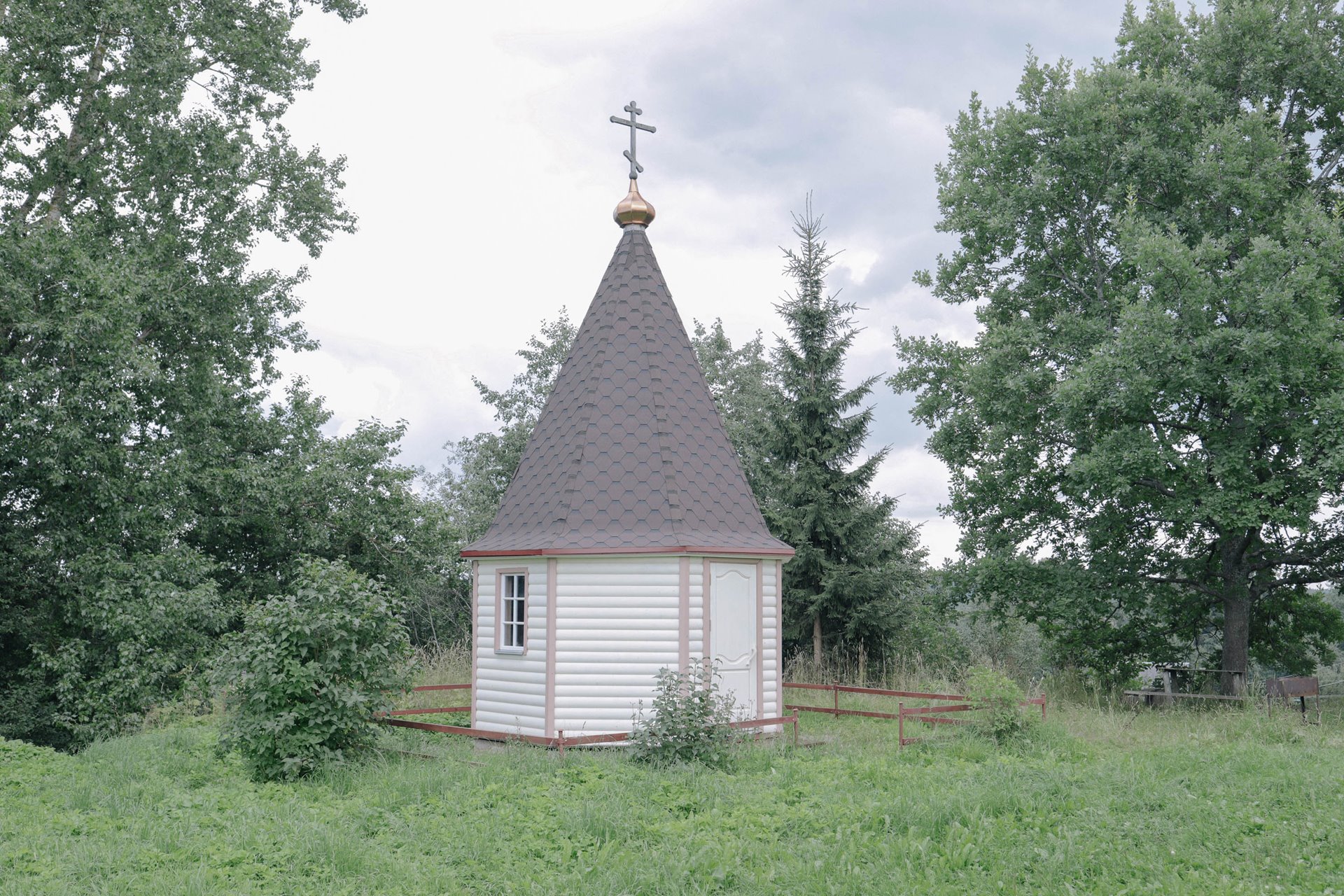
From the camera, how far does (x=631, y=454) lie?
44.9ft

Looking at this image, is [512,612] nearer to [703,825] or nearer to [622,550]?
[622,550]

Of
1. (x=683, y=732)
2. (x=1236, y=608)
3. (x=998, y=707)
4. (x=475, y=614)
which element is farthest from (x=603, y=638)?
(x=1236, y=608)

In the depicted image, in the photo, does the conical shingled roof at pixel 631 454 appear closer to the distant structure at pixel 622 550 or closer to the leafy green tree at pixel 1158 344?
the distant structure at pixel 622 550

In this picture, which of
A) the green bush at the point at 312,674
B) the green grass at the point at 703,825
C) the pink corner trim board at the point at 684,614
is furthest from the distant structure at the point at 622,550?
the green bush at the point at 312,674

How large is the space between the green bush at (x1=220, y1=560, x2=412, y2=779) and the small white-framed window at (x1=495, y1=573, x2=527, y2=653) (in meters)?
2.06

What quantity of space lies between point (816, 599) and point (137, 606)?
13.0 metres

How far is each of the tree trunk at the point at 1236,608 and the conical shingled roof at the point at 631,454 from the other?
991cm

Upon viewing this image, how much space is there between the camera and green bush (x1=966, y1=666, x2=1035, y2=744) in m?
11.8

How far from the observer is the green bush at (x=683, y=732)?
1055 cm

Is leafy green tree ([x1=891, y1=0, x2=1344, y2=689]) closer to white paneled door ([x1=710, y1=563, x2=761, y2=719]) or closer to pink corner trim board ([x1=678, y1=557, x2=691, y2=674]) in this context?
white paneled door ([x1=710, y1=563, x2=761, y2=719])

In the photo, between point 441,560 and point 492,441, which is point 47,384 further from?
point 492,441

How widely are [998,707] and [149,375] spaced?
1418 centimetres

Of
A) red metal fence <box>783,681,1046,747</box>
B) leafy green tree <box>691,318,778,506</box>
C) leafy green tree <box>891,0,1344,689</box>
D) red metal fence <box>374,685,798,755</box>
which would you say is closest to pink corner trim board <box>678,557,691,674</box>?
red metal fence <box>374,685,798,755</box>

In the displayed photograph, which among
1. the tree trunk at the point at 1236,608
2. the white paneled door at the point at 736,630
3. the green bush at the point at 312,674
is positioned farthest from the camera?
the tree trunk at the point at 1236,608
